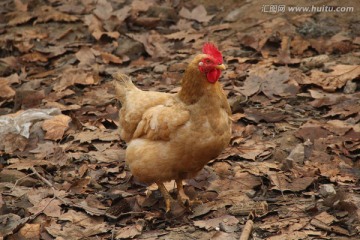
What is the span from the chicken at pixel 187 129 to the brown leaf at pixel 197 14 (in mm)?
3761

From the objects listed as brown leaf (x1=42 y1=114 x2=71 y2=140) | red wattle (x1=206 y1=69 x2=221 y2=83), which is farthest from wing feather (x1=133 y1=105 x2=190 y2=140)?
brown leaf (x1=42 y1=114 x2=71 y2=140)

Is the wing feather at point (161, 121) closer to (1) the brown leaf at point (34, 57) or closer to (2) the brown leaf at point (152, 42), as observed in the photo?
(2) the brown leaf at point (152, 42)

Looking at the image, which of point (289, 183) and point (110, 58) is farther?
point (110, 58)

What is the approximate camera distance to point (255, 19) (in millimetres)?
7707

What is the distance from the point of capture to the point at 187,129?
436 centimetres

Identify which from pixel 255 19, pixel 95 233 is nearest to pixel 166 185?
pixel 95 233

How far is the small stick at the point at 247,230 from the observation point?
159 inches

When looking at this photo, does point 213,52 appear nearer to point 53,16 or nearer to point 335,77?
point 335,77

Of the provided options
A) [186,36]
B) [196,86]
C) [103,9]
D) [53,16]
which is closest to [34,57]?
[53,16]

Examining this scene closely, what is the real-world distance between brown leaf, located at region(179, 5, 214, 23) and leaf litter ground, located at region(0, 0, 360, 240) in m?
0.02

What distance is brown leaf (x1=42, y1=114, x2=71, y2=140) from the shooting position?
609 cm

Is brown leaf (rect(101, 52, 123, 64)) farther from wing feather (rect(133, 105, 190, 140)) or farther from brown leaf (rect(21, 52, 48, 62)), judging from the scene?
wing feather (rect(133, 105, 190, 140))

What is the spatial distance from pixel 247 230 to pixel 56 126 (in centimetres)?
276

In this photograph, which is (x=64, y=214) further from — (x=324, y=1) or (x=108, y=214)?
(x=324, y=1)
